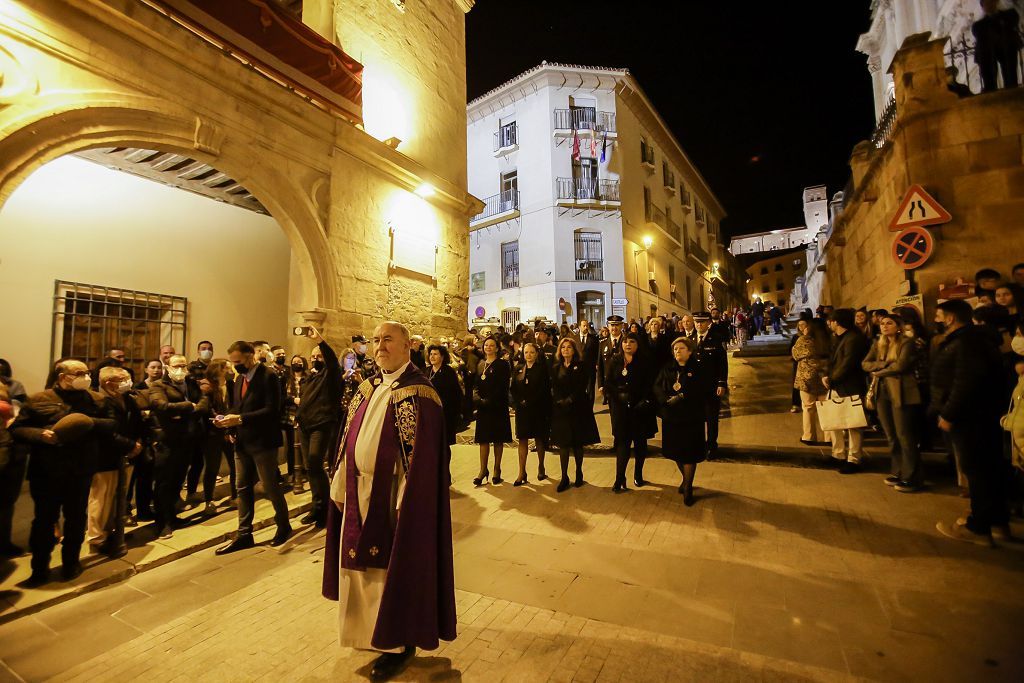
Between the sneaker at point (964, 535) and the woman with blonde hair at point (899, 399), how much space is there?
107 centimetres

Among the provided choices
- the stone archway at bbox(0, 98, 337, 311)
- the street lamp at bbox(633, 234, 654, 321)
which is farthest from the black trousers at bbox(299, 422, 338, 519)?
the street lamp at bbox(633, 234, 654, 321)

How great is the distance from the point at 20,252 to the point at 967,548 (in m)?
11.8

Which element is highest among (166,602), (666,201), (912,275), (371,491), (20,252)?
(666,201)

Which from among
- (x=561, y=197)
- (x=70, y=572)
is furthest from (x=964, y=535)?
(x=561, y=197)

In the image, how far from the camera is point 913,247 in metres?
6.98

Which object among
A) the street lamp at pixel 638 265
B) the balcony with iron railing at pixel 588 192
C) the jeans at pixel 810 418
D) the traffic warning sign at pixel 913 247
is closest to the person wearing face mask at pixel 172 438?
the jeans at pixel 810 418

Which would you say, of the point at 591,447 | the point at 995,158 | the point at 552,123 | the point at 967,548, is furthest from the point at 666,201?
the point at 967,548

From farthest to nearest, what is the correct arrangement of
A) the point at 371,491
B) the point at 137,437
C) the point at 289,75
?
the point at 289,75
the point at 137,437
the point at 371,491

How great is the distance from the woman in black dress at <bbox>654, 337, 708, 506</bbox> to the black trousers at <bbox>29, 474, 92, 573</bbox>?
5.43m

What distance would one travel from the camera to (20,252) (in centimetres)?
677

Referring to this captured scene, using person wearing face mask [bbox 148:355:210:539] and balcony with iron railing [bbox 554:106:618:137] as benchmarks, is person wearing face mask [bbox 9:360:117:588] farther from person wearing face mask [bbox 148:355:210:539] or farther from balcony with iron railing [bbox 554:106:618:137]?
balcony with iron railing [bbox 554:106:618:137]

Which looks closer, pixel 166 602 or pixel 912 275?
A: pixel 166 602

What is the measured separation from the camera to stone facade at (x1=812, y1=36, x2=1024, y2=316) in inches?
271

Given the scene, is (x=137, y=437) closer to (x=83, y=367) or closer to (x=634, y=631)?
(x=83, y=367)
